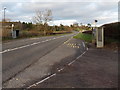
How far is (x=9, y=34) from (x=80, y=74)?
2591 cm

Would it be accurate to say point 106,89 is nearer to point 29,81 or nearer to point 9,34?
point 29,81

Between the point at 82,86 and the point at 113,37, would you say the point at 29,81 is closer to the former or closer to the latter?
the point at 82,86

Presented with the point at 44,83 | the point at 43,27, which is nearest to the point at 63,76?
the point at 44,83

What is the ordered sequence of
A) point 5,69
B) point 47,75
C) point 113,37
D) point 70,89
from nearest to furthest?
point 70,89, point 47,75, point 5,69, point 113,37

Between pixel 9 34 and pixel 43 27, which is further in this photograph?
pixel 43 27

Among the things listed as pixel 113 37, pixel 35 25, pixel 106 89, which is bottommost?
pixel 106 89

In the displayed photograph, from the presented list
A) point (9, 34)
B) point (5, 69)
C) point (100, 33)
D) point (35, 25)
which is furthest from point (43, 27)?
point (5, 69)

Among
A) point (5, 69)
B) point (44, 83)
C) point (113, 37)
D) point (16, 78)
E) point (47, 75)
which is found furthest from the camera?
point (113, 37)

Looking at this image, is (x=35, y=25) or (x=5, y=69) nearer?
(x=5, y=69)

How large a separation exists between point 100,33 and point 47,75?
1258 cm

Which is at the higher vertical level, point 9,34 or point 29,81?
point 9,34

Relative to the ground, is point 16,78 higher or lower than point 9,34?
lower

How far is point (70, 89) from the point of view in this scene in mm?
5121

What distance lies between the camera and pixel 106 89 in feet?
17.0
